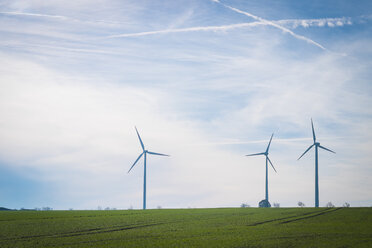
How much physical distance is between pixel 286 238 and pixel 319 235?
3.71 meters

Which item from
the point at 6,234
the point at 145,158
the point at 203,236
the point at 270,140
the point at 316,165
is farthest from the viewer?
the point at 270,140

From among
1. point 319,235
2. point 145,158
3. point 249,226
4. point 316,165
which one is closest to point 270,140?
point 316,165

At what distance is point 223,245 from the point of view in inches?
1368

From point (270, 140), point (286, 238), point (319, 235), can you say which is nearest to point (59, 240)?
point (286, 238)

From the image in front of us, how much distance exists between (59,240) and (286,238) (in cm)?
2071

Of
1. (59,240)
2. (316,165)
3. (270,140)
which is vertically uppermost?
(270,140)

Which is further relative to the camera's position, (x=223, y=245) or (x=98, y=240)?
(x=98, y=240)

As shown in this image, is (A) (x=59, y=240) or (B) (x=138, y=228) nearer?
(A) (x=59, y=240)

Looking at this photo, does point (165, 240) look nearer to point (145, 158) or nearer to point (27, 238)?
point (27, 238)

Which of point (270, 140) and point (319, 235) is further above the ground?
point (270, 140)

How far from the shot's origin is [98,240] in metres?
39.1

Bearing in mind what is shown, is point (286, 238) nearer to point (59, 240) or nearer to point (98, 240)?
point (98, 240)

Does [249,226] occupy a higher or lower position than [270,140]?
lower

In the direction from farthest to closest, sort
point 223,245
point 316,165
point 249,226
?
point 316,165 → point 249,226 → point 223,245
